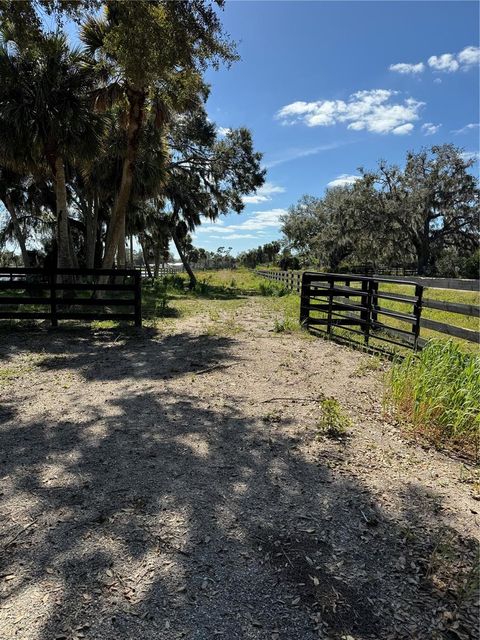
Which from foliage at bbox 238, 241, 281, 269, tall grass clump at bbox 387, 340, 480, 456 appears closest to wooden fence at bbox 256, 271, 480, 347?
tall grass clump at bbox 387, 340, 480, 456

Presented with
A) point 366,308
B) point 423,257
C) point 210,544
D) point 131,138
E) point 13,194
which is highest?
point 13,194

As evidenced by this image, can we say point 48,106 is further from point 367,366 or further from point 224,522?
point 224,522

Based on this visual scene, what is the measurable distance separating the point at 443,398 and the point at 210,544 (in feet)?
8.27

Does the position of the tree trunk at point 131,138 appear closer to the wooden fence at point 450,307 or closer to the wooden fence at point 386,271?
the wooden fence at point 450,307

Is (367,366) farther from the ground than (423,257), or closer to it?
closer to it

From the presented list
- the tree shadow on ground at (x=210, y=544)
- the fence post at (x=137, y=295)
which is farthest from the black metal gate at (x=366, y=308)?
the fence post at (x=137, y=295)

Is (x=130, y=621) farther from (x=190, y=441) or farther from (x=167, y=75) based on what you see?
(x=167, y=75)

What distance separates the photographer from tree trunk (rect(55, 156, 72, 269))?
39.4 ft

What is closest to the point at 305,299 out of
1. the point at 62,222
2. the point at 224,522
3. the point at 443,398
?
the point at 443,398

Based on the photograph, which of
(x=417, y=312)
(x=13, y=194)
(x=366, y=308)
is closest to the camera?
(x=417, y=312)

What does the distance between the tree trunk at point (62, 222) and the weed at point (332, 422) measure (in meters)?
10.2

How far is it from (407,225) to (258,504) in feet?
136

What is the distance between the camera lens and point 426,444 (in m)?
3.67

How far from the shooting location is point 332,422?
12.8ft
